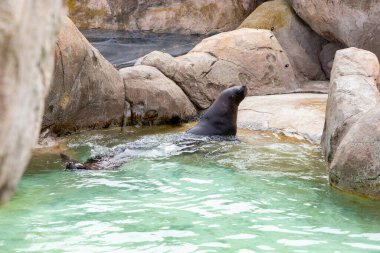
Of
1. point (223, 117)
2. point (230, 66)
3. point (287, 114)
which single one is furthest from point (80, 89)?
point (230, 66)

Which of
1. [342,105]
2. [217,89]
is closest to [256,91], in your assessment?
[217,89]

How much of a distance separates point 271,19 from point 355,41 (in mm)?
2034

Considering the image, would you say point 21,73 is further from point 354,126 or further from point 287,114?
point 287,114

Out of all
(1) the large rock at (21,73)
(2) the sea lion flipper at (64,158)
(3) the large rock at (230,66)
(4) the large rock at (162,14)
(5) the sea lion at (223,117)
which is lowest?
(2) the sea lion flipper at (64,158)

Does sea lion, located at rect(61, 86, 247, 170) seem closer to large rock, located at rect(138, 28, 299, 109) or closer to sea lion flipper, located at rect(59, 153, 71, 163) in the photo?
sea lion flipper, located at rect(59, 153, 71, 163)

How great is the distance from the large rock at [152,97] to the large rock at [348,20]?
3.47m

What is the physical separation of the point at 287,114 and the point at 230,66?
206cm

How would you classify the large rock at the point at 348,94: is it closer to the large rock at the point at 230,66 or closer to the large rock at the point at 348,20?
the large rock at the point at 230,66

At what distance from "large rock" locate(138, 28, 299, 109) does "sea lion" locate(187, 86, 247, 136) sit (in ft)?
4.94

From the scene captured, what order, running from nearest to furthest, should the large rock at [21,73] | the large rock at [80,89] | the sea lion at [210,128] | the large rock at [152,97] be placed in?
the large rock at [21,73], the sea lion at [210,128], the large rock at [80,89], the large rock at [152,97]

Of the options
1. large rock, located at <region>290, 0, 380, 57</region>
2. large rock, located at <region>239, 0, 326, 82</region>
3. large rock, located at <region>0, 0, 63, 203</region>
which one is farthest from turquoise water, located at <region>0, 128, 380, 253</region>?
large rock, located at <region>239, 0, 326, 82</region>

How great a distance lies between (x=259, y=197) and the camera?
5094mm

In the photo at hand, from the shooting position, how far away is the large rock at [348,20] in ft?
36.4

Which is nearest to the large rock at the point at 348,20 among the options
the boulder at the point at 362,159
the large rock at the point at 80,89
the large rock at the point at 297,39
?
the large rock at the point at 297,39
